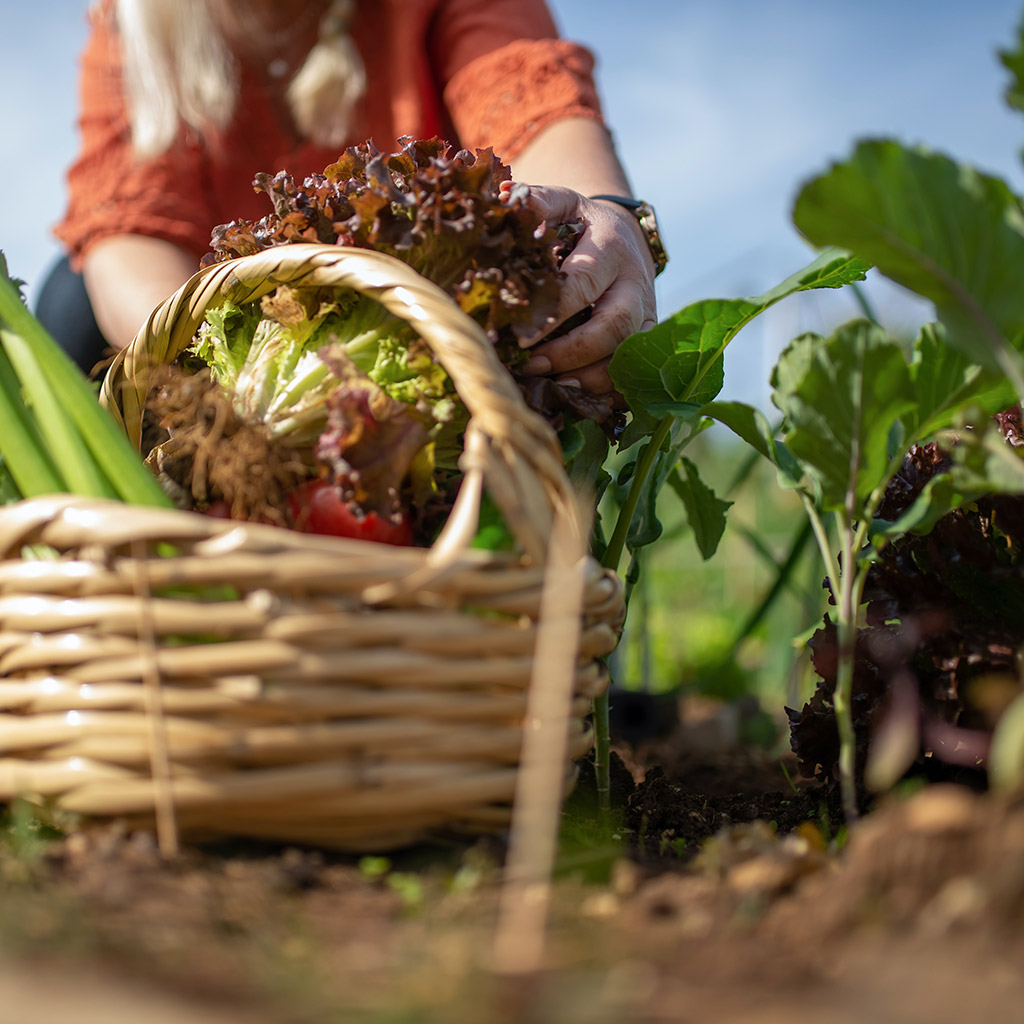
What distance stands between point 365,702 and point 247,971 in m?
0.24

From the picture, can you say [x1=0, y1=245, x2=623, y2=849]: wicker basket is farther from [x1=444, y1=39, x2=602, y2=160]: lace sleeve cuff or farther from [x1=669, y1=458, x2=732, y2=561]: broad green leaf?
[x1=444, y1=39, x2=602, y2=160]: lace sleeve cuff

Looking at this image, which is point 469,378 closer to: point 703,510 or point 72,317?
point 703,510

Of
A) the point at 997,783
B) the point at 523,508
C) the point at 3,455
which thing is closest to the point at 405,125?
the point at 3,455

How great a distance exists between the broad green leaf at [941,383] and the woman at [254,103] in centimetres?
136

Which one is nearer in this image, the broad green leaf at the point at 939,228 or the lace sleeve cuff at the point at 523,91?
the broad green leaf at the point at 939,228

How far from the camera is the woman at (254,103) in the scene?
2377 mm

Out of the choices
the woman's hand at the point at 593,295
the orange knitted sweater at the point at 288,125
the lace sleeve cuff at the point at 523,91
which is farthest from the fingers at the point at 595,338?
the orange knitted sweater at the point at 288,125

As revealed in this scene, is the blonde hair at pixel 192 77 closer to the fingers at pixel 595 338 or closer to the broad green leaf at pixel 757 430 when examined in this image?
the fingers at pixel 595 338

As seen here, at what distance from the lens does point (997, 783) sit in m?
0.66

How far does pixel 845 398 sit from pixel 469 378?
15.5 inches

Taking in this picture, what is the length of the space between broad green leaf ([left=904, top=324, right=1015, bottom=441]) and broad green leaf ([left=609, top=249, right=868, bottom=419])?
212mm

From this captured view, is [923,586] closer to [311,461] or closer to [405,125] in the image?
[311,461]

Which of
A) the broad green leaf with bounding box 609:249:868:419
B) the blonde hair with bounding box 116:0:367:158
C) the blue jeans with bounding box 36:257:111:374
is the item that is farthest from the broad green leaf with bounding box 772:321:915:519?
the blue jeans with bounding box 36:257:111:374

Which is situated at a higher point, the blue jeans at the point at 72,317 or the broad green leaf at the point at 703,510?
the blue jeans at the point at 72,317
